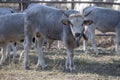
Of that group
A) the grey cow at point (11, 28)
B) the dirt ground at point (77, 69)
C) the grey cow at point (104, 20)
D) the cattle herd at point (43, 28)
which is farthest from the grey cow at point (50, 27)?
the grey cow at point (104, 20)

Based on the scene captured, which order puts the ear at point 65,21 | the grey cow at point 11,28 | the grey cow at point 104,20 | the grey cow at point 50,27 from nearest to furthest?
the ear at point 65,21 → the grey cow at point 50,27 → the grey cow at point 11,28 → the grey cow at point 104,20

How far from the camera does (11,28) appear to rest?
11.3m

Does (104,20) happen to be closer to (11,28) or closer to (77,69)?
(77,69)

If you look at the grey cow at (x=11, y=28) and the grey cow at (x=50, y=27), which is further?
the grey cow at (x=11, y=28)

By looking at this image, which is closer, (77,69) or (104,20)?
(77,69)

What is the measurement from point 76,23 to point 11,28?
266 cm

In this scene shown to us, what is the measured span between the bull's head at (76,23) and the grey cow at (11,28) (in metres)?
2.11

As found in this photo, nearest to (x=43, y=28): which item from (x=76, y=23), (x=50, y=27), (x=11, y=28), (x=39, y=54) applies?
(x=50, y=27)

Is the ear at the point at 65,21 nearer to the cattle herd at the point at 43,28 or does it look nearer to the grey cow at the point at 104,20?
the cattle herd at the point at 43,28

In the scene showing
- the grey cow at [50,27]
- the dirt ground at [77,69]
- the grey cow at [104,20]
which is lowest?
the dirt ground at [77,69]

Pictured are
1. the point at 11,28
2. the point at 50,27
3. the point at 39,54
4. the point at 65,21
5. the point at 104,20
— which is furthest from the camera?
the point at 104,20

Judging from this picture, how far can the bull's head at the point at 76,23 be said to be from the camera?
30.6 ft

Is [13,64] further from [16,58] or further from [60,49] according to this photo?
[60,49]

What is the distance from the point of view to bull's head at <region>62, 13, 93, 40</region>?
934 centimetres
